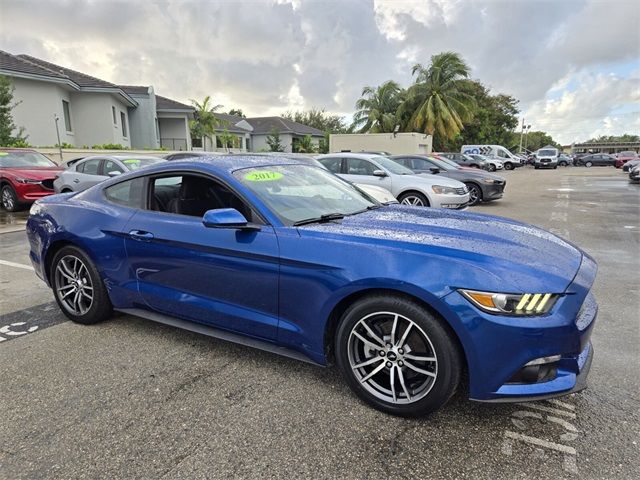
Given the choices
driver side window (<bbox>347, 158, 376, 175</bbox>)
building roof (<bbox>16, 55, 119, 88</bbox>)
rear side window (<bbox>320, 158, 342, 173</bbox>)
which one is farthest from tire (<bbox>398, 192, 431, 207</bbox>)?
building roof (<bbox>16, 55, 119, 88</bbox>)

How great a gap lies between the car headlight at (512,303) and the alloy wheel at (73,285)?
3.21 m

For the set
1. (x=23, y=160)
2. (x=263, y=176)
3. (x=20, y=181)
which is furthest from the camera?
(x=23, y=160)

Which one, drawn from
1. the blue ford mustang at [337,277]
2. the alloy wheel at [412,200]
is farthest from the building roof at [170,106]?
the blue ford mustang at [337,277]

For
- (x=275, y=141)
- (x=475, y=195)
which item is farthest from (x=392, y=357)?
(x=275, y=141)

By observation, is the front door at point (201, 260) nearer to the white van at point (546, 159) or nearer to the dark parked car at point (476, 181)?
the dark parked car at point (476, 181)

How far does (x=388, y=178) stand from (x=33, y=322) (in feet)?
23.9

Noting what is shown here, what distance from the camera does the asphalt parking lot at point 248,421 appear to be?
213 cm

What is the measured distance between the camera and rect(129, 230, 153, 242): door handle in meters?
3.29

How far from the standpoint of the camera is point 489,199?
1201 cm

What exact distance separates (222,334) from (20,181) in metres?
9.89

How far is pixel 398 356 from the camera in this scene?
2.44 meters

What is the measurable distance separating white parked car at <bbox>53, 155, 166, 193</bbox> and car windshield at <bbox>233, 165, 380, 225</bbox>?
23.2 feet

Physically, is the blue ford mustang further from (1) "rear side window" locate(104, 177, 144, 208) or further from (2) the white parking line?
(2) the white parking line

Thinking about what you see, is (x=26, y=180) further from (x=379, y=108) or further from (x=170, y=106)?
(x=379, y=108)
